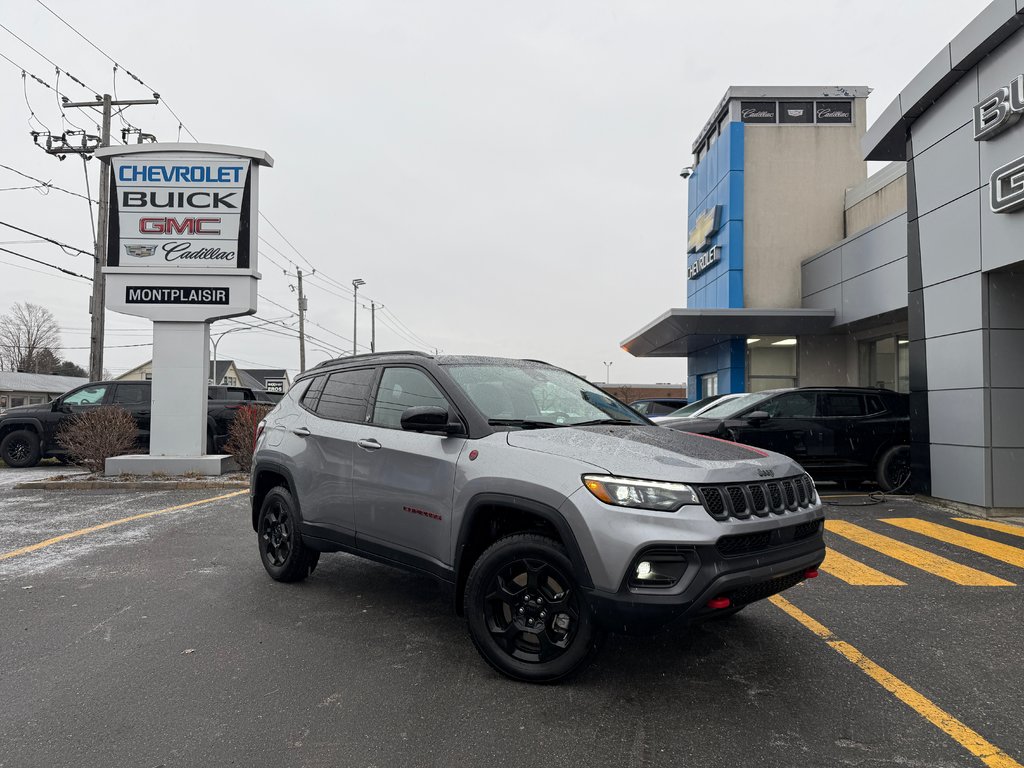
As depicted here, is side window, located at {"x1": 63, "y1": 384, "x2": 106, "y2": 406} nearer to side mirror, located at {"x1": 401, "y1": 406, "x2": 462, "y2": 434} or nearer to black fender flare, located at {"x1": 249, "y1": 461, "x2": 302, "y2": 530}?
black fender flare, located at {"x1": 249, "y1": 461, "x2": 302, "y2": 530}

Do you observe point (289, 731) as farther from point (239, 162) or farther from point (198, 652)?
point (239, 162)

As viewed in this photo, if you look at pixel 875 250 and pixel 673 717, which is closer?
pixel 673 717

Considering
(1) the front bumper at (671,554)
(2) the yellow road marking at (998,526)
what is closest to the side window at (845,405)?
(2) the yellow road marking at (998,526)

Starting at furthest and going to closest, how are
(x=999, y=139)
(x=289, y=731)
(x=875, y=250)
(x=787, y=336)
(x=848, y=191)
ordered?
(x=848, y=191)
(x=787, y=336)
(x=875, y=250)
(x=999, y=139)
(x=289, y=731)

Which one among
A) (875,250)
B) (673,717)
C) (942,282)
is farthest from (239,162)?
(875,250)

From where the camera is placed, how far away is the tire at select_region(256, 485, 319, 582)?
510 centimetres

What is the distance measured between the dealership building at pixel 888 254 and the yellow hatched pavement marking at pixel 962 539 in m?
1.25

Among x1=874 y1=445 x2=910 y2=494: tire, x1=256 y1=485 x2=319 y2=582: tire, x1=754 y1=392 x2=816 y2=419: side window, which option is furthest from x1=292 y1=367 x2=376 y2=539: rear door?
x1=874 y1=445 x2=910 y2=494: tire

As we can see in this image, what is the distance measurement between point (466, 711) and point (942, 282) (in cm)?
931

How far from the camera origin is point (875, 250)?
51.1 ft

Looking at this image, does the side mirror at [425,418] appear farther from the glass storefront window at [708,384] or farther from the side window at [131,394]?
the glass storefront window at [708,384]

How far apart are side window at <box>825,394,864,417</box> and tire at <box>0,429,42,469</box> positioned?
15.6m

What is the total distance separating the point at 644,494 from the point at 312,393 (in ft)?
10.5

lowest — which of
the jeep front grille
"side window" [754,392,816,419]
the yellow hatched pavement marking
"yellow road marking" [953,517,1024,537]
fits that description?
"yellow road marking" [953,517,1024,537]
